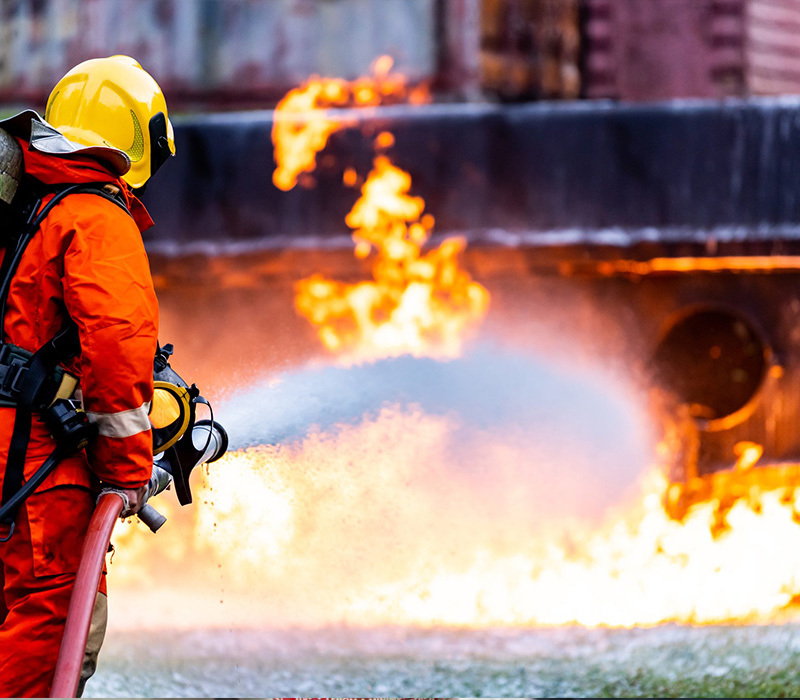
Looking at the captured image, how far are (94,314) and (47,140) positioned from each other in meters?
0.49

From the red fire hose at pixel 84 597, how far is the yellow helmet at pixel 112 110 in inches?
35.0

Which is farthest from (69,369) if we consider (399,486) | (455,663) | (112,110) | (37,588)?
(399,486)

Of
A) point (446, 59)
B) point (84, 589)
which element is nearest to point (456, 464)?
point (446, 59)

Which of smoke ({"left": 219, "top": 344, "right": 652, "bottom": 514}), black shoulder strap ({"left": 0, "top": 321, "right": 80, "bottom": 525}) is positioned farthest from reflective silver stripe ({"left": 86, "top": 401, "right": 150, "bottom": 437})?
smoke ({"left": 219, "top": 344, "right": 652, "bottom": 514})

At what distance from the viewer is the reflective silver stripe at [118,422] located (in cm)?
255

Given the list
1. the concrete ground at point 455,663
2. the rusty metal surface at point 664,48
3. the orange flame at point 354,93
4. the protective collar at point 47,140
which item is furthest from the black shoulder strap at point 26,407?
the rusty metal surface at point 664,48

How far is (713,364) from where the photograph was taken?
23.2 ft

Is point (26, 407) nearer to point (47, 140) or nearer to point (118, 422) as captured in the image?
point (118, 422)

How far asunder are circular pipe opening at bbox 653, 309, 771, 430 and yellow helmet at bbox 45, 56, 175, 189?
4.62 meters

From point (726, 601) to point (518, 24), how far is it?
422cm

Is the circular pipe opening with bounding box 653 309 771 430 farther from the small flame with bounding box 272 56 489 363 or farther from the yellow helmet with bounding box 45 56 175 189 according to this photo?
the yellow helmet with bounding box 45 56 175 189

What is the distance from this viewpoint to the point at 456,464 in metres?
6.23

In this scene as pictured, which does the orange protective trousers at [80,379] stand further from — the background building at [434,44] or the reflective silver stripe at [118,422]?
the background building at [434,44]

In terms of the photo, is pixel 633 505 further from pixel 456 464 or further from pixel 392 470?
pixel 392 470
